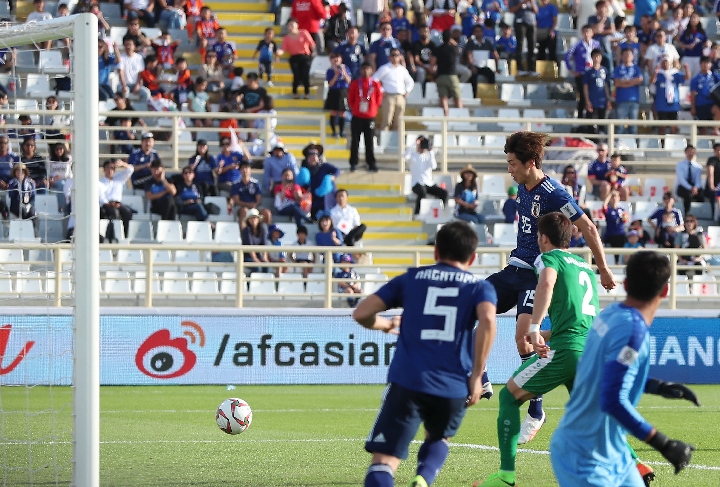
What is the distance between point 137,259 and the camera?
63.6ft

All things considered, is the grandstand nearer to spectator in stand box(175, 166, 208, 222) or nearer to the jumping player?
spectator in stand box(175, 166, 208, 222)

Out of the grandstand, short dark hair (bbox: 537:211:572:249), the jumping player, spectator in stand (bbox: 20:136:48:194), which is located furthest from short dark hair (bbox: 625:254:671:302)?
the grandstand

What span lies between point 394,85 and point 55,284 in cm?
881

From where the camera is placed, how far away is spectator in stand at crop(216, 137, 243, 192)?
2117cm

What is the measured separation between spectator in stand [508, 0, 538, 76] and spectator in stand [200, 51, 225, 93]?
6.85 m

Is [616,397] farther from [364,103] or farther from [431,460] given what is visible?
[364,103]

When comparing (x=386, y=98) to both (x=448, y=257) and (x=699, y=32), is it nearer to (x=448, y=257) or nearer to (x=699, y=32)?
(x=699, y=32)

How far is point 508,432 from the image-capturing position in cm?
762

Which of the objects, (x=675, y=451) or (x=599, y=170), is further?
(x=599, y=170)

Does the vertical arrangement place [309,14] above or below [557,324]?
above

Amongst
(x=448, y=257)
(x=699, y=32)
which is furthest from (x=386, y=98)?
(x=448, y=257)

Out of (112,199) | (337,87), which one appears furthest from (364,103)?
(112,199)

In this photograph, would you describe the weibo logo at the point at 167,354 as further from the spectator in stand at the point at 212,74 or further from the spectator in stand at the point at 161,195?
the spectator in stand at the point at 212,74

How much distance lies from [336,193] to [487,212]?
304 cm
